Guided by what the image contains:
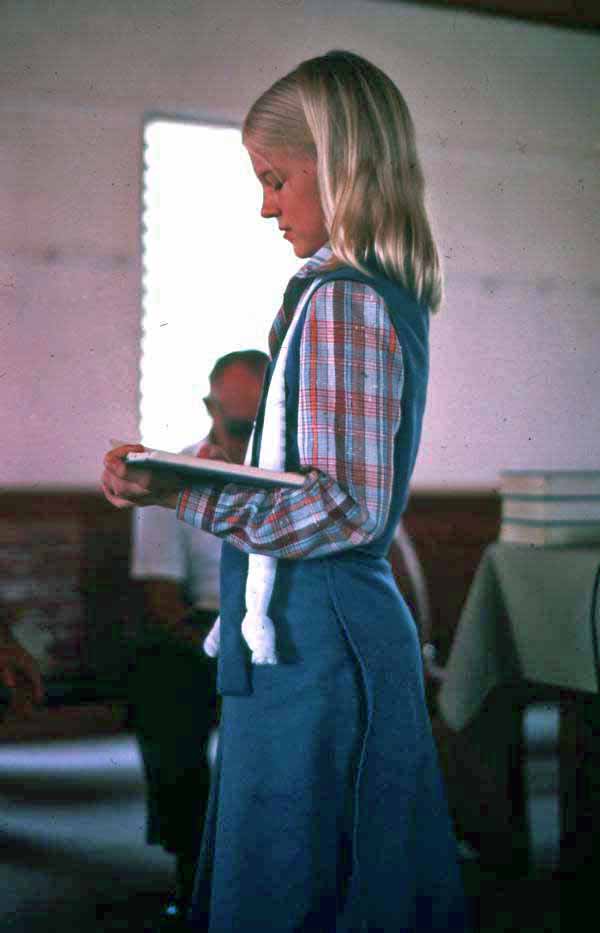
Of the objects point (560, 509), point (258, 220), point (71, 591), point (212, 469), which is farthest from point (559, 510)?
point (71, 591)

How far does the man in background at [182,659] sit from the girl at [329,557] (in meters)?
1.08

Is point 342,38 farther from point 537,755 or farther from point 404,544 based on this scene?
point 537,755

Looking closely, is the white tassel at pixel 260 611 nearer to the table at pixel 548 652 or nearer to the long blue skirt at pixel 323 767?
the long blue skirt at pixel 323 767

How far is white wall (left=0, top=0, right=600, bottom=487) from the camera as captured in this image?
13.0 ft

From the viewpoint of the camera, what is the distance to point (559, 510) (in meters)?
2.21

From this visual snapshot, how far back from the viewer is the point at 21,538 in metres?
4.06

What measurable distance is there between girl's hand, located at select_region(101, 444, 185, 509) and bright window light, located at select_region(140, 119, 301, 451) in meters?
2.78

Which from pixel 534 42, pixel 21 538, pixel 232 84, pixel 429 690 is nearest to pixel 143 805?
pixel 429 690

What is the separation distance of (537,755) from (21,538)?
82.8 inches

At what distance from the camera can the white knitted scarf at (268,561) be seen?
112 cm

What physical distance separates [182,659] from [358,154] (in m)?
1.57

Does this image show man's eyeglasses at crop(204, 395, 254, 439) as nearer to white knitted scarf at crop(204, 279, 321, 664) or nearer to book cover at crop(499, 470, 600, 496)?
book cover at crop(499, 470, 600, 496)

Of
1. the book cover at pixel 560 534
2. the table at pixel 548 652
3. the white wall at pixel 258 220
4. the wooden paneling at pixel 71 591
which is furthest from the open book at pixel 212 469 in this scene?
the wooden paneling at pixel 71 591

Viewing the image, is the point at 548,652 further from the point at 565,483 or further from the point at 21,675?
the point at 21,675
